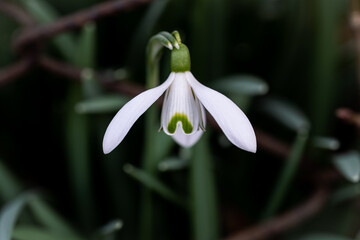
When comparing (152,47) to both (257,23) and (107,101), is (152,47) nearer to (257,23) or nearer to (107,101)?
(107,101)

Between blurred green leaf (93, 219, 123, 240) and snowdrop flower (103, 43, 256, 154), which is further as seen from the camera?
blurred green leaf (93, 219, 123, 240)

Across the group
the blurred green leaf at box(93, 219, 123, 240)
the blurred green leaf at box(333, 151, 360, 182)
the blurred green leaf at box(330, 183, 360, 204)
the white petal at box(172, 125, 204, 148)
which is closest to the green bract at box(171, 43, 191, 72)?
the white petal at box(172, 125, 204, 148)

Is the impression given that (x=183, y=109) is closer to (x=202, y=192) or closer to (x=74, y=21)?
(x=202, y=192)

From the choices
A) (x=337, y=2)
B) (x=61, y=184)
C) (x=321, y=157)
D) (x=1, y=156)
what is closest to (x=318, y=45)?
(x=337, y=2)

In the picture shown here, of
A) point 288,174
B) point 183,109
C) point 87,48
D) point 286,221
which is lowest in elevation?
point 286,221

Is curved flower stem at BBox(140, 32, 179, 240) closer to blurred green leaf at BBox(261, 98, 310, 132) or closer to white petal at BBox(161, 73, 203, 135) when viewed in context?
white petal at BBox(161, 73, 203, 135)

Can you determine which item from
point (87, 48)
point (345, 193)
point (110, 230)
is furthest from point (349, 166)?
point (87, 48)

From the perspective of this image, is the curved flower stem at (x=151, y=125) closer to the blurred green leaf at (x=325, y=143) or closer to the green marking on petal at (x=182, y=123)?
the green marking on petal at (x=182, y=123)
